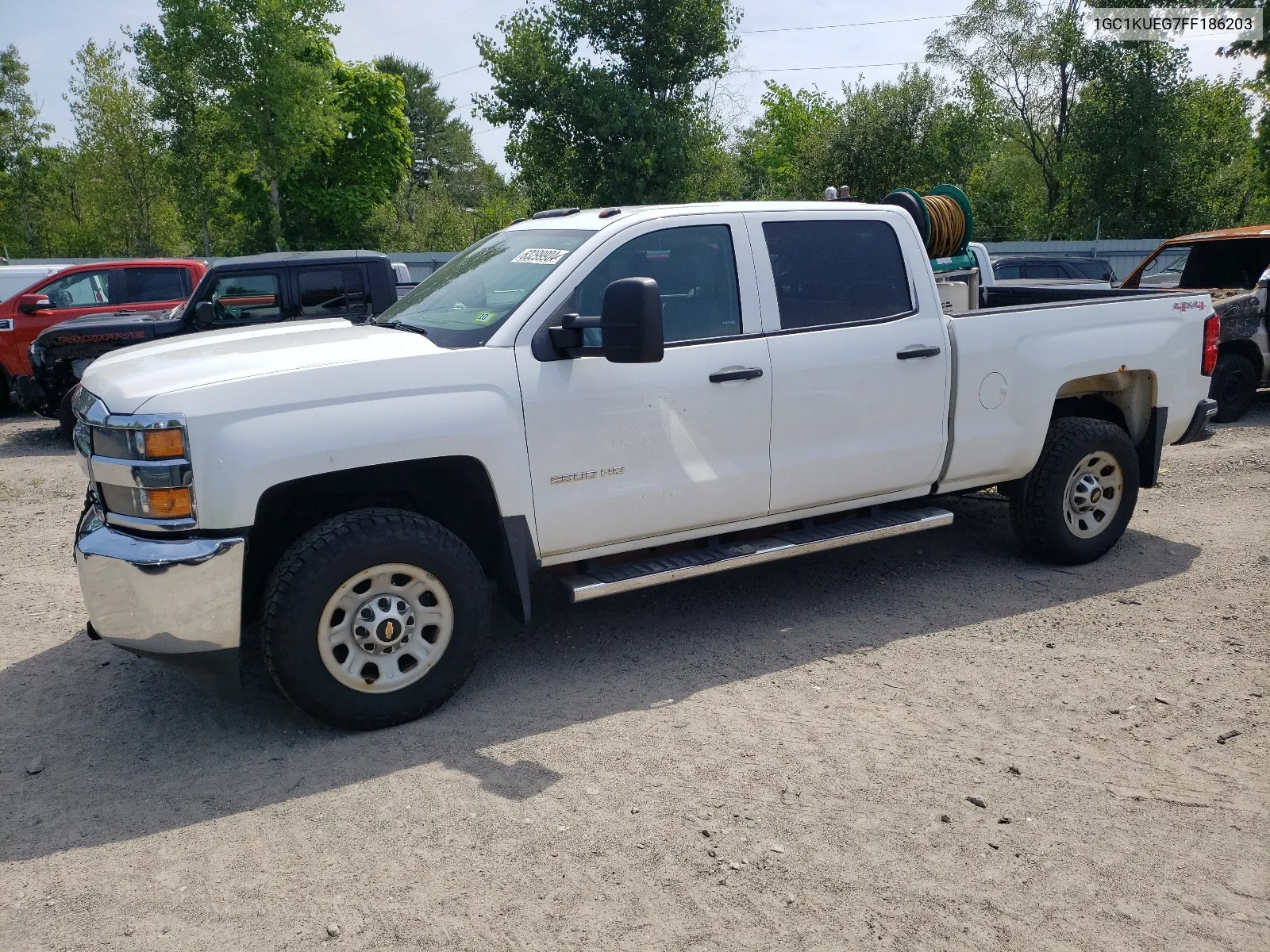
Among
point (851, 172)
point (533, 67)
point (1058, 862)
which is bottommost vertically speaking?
point (1058, 862)

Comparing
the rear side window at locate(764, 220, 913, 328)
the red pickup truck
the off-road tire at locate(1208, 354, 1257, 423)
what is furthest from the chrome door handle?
the red pickup truck

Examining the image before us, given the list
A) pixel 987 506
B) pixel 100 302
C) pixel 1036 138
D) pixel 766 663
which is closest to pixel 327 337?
pixel 766 663

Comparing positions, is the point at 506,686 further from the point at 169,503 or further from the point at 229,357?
the point at 229,357

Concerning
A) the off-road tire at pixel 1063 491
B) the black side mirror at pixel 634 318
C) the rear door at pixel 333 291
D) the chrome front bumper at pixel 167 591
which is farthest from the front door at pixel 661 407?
the rear door at pixel 333 291

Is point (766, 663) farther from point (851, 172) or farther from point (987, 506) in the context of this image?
point (851, 172)

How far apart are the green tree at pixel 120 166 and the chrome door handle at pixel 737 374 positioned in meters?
31.1

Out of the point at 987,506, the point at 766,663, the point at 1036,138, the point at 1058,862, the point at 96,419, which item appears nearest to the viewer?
the point at 1058,862

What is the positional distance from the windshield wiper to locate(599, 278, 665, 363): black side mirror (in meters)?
0.93

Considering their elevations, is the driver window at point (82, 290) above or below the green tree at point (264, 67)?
below

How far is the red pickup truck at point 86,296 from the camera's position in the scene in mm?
12914

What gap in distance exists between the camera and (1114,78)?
27.3 m

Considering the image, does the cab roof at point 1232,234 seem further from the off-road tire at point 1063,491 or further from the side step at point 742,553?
the side step at point 742,553

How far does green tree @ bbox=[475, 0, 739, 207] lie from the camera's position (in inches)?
1016

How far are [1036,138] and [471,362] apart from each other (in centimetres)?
3499
